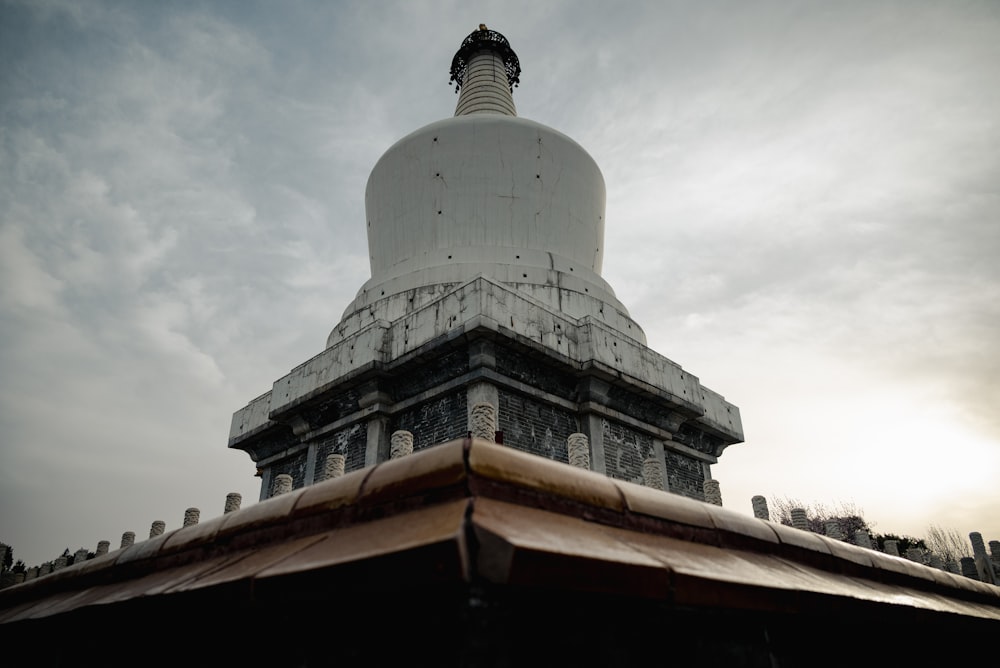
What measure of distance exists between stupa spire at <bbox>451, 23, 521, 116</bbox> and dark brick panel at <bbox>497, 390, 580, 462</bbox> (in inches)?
413

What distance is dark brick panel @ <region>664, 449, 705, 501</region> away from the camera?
1245cm

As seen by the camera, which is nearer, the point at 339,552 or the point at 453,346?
the point at 339,552

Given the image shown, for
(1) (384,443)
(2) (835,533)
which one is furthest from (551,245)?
(2) (835,533)

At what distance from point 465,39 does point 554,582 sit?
22159 millimetres

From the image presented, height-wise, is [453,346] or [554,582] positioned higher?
[453,346]

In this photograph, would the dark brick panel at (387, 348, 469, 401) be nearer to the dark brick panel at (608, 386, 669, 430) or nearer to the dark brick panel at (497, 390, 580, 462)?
the dark brick panel at (497, 390, 580, 462)

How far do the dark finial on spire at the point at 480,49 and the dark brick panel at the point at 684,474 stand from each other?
14.2 metres

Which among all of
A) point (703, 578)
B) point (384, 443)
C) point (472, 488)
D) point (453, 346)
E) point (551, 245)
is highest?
point (551, 245)

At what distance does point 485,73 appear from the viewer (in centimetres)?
1975

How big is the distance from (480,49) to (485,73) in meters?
1.68

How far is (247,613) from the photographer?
2.47 meters

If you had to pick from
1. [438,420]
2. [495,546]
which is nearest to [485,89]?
[438,420]

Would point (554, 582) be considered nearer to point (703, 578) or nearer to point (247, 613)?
point (703, 578)

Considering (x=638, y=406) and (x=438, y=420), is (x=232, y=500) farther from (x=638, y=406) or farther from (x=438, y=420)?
(x=638, y=406)
